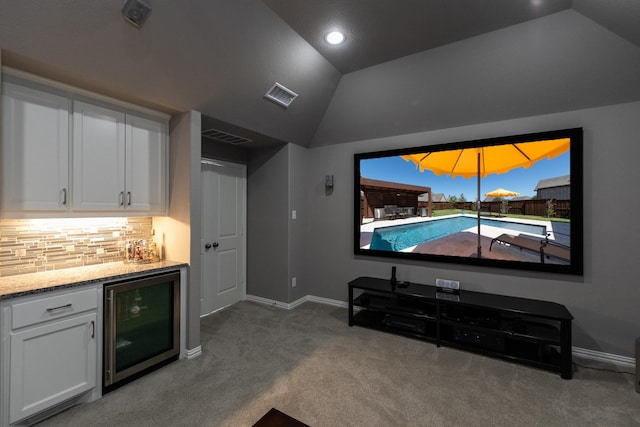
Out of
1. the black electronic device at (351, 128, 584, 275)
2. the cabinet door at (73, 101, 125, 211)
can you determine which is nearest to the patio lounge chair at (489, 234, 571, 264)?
the black electronic device at (351, 128, 584, 275)

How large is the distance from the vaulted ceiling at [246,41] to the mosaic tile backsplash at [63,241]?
1159mm

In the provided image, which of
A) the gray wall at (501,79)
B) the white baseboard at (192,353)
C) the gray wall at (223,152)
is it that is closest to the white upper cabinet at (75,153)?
the gray wall at (223,152)

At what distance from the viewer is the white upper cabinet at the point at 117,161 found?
7.20 ft

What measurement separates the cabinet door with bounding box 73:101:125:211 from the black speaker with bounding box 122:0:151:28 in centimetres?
83

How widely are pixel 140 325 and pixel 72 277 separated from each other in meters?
0.62

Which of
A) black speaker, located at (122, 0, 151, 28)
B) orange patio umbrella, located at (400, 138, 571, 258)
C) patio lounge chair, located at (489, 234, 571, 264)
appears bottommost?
patio lounge chair, located at (489, 234, 571, 264)

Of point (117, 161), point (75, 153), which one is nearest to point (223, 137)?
point (117, 161)

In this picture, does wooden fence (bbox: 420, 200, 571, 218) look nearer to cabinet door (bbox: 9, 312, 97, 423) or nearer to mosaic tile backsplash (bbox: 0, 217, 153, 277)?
mosaic tile backsplash (bbox: 0, 217, 153, 277)

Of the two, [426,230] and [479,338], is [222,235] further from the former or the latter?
[479,338]

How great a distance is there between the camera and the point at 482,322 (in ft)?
8.91

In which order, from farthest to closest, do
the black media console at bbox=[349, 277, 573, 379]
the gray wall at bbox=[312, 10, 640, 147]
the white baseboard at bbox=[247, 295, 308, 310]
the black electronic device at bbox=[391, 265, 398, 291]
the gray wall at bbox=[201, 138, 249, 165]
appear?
the white baseboard at bbox=[247, 295, 308, 310] < the gray wall at bbox=[201, 138, 249, 165] < the black electronic device at bbox=[391, 265, 398, 291] < the black media console at bbox=[349, 277, 573, 379] < the gray wall at bbox=[312, 10, 640, 147]

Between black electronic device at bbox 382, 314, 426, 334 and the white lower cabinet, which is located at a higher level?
the white lower cabinet

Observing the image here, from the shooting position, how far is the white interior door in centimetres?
376

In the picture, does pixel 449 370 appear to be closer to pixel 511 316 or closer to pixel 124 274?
pixel 511 316
